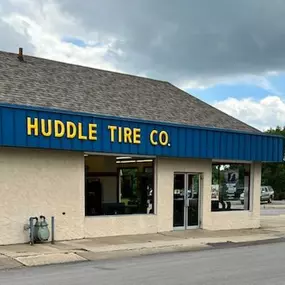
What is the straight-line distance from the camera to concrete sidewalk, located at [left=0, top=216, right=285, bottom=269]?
1191 centimetres

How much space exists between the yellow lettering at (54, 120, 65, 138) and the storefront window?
748 centimetres

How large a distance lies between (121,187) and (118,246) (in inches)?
218

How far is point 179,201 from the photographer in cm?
1862

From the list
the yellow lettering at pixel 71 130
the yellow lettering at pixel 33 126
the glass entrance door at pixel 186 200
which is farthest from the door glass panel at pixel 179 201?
the yellow lettering at pixel 33 126

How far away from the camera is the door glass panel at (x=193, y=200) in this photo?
746 inches

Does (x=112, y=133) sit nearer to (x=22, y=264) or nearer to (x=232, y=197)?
(x=22, y=264)

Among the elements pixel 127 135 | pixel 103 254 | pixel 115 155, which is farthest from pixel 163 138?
pixel 103 254

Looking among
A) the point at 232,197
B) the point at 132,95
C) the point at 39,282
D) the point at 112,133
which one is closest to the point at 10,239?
the point at 112,133

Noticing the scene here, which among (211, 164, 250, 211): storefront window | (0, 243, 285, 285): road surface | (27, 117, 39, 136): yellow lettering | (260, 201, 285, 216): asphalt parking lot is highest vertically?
(27, 117, 39, 136): yellow lettering

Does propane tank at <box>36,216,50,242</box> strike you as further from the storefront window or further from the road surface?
the storefront window

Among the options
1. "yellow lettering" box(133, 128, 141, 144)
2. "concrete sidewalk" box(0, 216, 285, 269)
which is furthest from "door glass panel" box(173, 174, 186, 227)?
"yellow lettering" box(133, 128, 141, 144)

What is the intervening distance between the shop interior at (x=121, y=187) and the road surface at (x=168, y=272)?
4.85m

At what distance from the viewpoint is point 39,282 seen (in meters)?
9.04

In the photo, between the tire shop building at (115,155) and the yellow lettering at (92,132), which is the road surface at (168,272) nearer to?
the tire shop building at (115,155)
